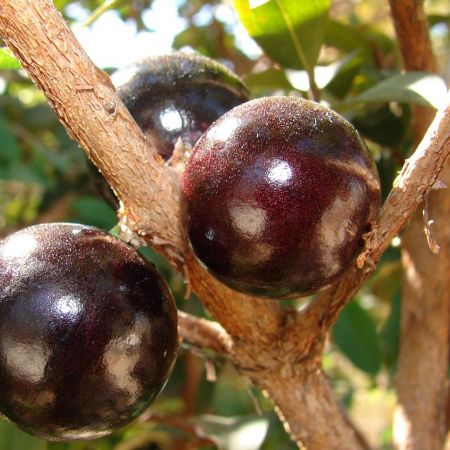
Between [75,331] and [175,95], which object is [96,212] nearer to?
[175,95]

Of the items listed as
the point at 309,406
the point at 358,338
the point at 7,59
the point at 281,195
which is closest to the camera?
the point at 281,195

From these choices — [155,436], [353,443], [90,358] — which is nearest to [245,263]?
[90,358]

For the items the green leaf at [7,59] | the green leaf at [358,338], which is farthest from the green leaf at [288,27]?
the green leaf at [358,338]

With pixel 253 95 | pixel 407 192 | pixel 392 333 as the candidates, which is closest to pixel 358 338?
pixel 392 333

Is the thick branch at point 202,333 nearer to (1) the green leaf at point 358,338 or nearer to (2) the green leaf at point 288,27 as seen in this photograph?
(2) the green leaf at point 288,27

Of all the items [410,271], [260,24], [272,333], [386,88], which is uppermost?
[260,24]

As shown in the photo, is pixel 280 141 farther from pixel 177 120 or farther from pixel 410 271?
pixel 410 271
